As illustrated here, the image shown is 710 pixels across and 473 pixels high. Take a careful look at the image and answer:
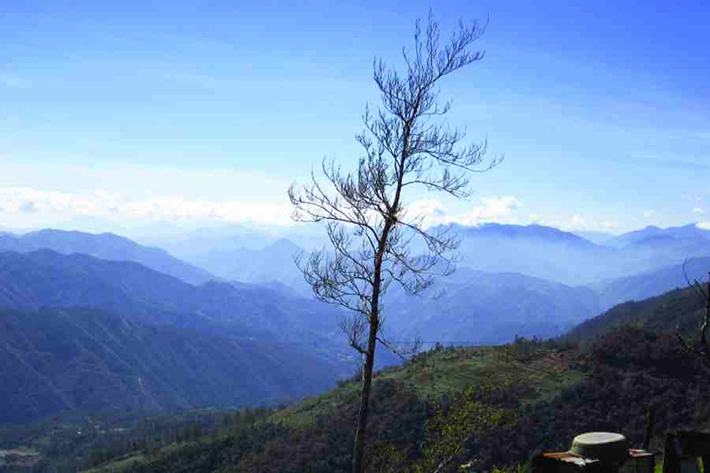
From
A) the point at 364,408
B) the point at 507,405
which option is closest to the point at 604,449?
the point at 364,408

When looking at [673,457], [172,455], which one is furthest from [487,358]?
[673,457]

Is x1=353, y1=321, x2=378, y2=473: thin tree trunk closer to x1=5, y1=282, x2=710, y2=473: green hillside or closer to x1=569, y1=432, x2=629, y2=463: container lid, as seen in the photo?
x1=5, y1=282, x2=710, y2=473: green hillside

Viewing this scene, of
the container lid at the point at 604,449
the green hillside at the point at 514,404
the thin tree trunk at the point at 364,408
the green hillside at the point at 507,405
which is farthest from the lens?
the green hillside at the point at 514,404

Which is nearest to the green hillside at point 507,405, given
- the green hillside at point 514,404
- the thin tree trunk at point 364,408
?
the green hillside at point 514,404

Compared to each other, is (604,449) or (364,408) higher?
(604,449)

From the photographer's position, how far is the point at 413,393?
59438 mm

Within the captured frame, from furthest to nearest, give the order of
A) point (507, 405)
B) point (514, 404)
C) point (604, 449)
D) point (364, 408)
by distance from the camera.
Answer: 1. point (514, 404)
2. point (507, 405)
3. point (364, 408)
4. point (604, 449)

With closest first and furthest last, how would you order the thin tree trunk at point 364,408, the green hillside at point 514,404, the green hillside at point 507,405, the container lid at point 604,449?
the container lid at point 604,449 → the thin tree trunk at point 364,408 → the green hillside at point 507,405 → the green hillside at point 514,404

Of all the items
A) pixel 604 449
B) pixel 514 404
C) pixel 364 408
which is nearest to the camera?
pixel 604 449

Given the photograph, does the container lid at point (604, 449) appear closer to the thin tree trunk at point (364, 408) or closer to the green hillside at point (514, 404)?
the thin tree trunk at point (364, 408)

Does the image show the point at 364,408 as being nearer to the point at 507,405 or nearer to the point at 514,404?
the point at 507,405

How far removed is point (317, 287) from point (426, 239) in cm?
269

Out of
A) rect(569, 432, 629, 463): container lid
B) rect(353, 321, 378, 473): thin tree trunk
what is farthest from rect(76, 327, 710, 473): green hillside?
rect(569, 432, 629, 463): container lid

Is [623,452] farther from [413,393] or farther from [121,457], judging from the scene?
[121,457]
